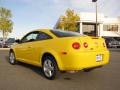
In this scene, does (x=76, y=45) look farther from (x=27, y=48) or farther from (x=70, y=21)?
(x=70, y=21)

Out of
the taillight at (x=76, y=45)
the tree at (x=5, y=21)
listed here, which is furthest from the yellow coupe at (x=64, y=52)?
the tree at (x=5, y=21)

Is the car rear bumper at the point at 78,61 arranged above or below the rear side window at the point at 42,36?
below

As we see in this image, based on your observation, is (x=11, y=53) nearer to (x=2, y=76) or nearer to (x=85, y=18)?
(x=2, y=76)

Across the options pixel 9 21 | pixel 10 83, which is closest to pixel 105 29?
pixel 9 21

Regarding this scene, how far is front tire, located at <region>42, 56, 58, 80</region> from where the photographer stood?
775 cm

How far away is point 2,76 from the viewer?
847 cm

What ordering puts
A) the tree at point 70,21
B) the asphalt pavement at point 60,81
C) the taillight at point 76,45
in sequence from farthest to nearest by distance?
the tree at point 70,21 < the taillight at point 76,45 < the asphalt pavement at point 60,81

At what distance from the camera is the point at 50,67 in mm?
7961

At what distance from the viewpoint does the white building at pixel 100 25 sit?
56375mm

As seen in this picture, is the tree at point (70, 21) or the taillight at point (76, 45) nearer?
the taillight at point (76, 45)

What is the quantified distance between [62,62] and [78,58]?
517 millimetres

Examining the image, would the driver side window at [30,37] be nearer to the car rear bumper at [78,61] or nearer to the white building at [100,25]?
the car rear bumper at [78,61]

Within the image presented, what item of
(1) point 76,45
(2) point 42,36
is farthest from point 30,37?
(1) point 76,45

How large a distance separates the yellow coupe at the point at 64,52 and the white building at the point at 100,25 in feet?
152
